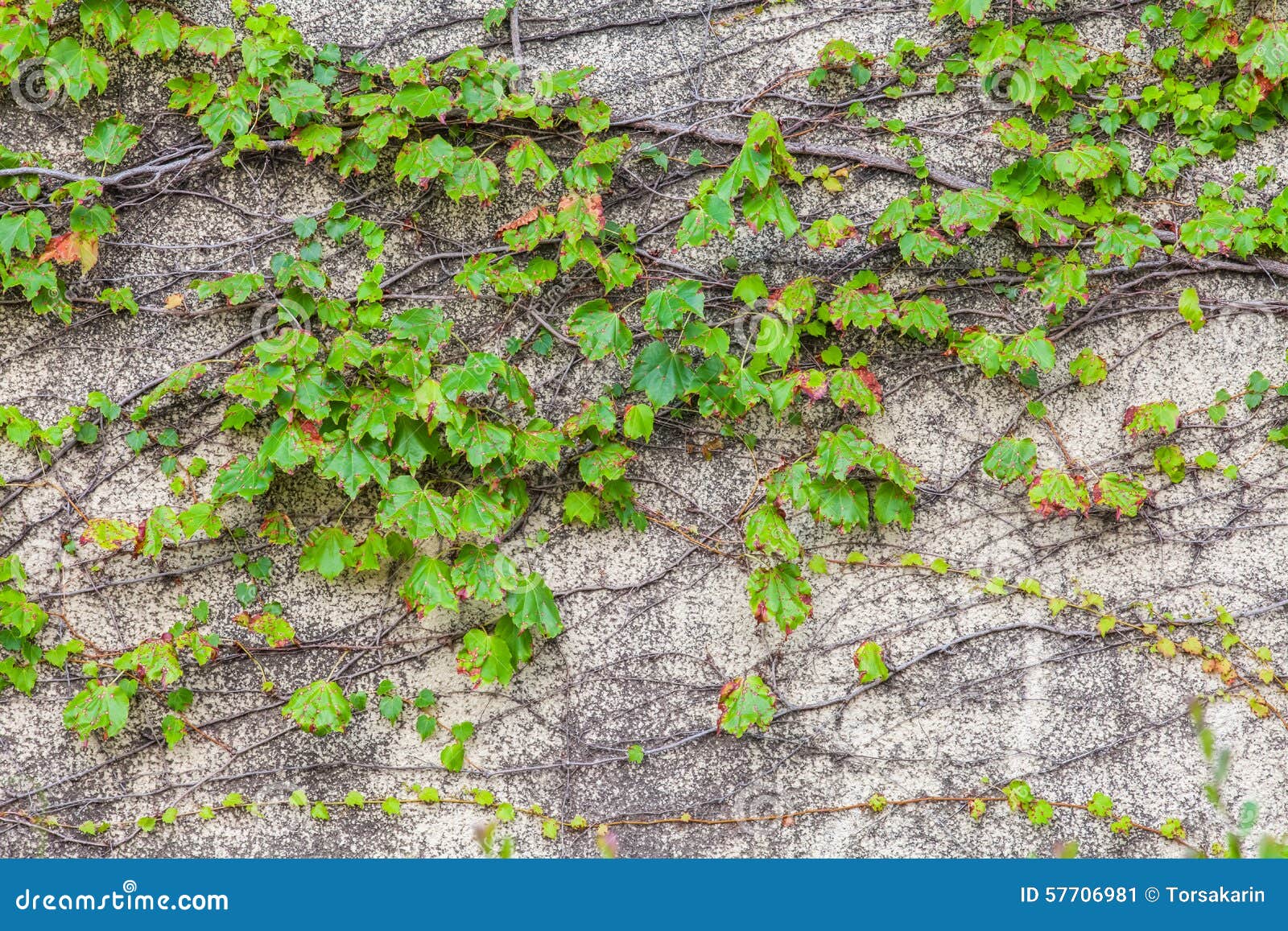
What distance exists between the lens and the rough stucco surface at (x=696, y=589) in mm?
3008

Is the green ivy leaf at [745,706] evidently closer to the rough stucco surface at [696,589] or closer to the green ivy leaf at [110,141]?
the rough stucco surface at [696,589]

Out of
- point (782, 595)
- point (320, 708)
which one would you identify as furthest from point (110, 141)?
point (782, 595)

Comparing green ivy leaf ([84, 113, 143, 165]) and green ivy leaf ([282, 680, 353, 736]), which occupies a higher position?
green ivy leaf ([84, 113, 143, 165])

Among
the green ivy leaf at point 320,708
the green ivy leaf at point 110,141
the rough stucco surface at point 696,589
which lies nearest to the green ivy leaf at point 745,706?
the rough stucco surface at point 696,589

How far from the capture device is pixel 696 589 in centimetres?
307

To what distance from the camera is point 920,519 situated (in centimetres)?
306

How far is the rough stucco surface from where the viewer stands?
118 inches

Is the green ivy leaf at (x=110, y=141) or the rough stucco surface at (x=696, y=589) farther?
the rough stucco surface at (x=696, y=589)

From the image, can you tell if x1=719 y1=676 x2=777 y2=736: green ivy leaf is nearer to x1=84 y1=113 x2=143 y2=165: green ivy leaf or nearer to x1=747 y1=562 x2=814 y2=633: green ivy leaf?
x1=747 y1=562 x2=814 y2=633: green ivy leaf

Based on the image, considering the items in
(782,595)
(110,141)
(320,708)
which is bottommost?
(320,708)

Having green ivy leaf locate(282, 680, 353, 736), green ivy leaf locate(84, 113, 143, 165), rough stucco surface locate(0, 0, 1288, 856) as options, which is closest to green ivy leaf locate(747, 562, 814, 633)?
rough stucco surface locate(0, 0, 1288, 856)

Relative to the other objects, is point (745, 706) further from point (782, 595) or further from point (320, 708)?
point (320, 708)

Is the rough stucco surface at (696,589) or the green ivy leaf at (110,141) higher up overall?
the green ivy leaf at (110,141)

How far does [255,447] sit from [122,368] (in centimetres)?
47
